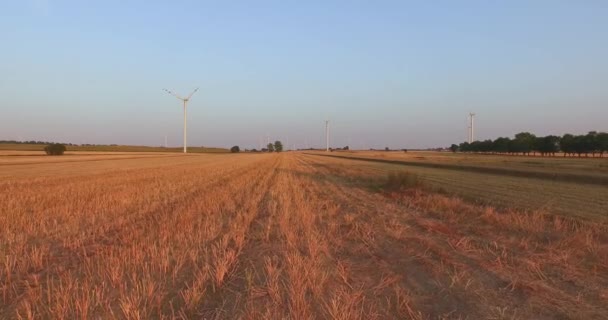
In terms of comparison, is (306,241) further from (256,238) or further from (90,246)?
(90,246)

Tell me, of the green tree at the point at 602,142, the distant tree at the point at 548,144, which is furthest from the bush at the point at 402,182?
the distant tree at the point at 548,144

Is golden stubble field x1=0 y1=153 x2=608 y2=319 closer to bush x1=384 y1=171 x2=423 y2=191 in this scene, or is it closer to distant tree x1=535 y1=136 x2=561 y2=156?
bush x1=384 y1=171 x2=423 y2=191

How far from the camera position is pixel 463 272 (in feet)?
24.0

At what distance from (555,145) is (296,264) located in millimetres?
133973

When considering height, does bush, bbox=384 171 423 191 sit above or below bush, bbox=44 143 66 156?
below

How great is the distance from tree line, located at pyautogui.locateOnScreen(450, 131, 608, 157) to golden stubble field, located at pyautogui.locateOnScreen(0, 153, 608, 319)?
108958 mm

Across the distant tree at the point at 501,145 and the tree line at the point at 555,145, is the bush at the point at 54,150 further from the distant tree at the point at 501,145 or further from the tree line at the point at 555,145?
the distant tree at the point at 501,145

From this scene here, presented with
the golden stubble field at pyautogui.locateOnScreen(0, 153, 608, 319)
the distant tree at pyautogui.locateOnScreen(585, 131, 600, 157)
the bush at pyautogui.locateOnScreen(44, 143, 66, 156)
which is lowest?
the golden stubble field at pyautogui.locateOnScreen(0, 153, 608, 319)

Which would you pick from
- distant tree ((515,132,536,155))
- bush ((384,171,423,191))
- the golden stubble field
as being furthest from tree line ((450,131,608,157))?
the golden stubble field

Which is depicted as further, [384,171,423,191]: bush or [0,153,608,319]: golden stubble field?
[384,171,423,191]: bush

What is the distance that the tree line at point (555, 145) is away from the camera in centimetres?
10381

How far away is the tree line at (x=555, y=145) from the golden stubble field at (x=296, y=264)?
4290 inches

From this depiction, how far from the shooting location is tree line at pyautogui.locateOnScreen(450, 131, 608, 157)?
103812mm

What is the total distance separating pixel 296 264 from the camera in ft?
24.3
